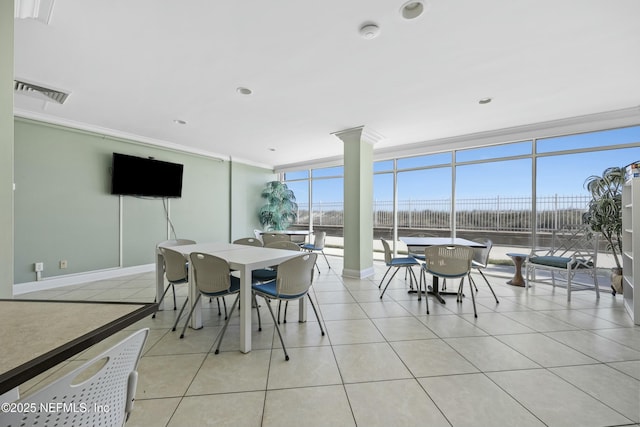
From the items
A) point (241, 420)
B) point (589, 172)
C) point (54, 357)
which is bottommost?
point (241, 420)

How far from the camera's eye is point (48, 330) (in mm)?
860

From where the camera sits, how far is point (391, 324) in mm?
2730

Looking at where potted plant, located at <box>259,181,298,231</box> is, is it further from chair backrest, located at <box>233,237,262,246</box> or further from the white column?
chair backrest, located at <box>233,237,262,246</box>

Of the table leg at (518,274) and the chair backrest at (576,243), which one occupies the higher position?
the chair backrest at (576,243)

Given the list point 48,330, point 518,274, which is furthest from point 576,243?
point 48,330

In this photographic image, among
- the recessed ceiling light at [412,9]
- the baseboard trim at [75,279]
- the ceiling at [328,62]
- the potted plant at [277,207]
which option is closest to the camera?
the recessed ceiling light at [412,9]

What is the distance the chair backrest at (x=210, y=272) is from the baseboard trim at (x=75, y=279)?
340 cm

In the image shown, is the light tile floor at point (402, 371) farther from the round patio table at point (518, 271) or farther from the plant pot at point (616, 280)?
the round patio table at point (518, 271)

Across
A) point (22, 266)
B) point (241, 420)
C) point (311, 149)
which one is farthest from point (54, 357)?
point (311, 149)

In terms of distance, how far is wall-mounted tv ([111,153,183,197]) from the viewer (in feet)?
15.3

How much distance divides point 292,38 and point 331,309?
9.43 ft

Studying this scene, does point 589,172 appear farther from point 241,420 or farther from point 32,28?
point 32,28

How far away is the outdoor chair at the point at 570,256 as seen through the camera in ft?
11.6

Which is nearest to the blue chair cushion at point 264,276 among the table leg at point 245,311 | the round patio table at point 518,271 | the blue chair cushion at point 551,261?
the table leg at point 245,311
